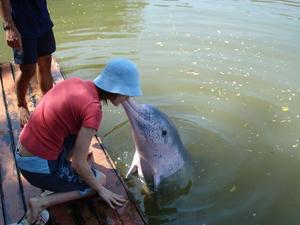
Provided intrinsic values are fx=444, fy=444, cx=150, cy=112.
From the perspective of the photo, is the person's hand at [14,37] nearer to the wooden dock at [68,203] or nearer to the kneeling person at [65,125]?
the wooden dock at [68,203]

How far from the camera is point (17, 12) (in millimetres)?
4301

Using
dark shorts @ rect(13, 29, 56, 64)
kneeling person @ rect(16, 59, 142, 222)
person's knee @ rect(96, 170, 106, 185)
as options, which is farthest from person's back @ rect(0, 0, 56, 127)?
person's knee @ rect(96, 170, 106, 185)

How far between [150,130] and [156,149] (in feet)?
0.74

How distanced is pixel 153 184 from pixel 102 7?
22.6ft

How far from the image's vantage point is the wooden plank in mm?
3508

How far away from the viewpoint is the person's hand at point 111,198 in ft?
11.7

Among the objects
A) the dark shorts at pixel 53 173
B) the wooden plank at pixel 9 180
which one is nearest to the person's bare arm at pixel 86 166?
the dark shorts at pixel 53 173

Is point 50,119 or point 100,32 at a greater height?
point 50,119

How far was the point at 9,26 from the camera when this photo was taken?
166 inches

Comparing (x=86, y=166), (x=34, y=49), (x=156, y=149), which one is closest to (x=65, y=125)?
(x=86, y=166)

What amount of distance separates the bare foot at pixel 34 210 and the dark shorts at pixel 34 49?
5.60 ft

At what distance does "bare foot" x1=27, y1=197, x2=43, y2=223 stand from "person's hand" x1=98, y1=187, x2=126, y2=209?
0.49 m

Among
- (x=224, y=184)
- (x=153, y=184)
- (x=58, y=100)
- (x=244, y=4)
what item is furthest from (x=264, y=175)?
(x=244, y=4)

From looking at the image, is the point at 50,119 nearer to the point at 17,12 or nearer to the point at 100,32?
the point at 17,12
